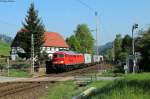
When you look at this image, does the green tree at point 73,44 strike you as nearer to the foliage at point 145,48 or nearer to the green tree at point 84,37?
the green tree at point 84,37

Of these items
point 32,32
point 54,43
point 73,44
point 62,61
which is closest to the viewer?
point 62,61

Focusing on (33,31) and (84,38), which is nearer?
(33,31)

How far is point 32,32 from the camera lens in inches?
3164

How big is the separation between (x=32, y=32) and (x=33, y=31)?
1.03 metres

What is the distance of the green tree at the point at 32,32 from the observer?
7900cm

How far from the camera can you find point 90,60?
4641 inches

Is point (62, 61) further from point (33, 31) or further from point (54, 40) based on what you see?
point (54, 40)

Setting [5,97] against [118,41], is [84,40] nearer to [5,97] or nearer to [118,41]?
[118,41]

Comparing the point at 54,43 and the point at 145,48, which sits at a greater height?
the point at 54,43

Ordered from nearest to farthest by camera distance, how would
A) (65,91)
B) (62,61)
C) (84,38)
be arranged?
1. (65,91)
2. (62,61)
3. (84,38)

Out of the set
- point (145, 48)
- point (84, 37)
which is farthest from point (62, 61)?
point (84, 37)

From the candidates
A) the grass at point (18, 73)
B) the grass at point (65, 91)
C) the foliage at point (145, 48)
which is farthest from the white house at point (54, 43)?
the grass at point (65, 91)

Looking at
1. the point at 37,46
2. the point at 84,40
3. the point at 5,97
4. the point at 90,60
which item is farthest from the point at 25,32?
the point at 84,40

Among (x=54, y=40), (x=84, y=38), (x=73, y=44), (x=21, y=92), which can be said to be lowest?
(x=21, y=92)
